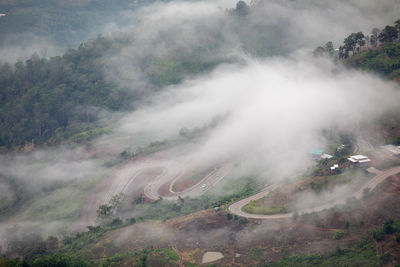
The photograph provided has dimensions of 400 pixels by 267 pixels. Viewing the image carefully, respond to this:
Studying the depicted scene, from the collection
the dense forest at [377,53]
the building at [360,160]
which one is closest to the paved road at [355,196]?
the building at [360,160]

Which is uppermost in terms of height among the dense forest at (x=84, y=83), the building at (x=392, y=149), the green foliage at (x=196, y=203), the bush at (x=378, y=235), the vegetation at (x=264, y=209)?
the dense forest at (x=84, y=83)

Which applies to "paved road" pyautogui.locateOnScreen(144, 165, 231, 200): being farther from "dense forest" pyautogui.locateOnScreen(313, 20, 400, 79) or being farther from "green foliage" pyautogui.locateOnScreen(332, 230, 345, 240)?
"dense forest" pyautogui.locateOnScreen(313, 20, 400, 79)

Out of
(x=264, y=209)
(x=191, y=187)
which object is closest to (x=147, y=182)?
(x=191, y=187)

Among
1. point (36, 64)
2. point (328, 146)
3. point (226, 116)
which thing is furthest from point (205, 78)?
point (36, 64)

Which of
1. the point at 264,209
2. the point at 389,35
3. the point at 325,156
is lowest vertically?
the point at 264,209

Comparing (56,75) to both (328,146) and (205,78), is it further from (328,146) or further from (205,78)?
(328,146)

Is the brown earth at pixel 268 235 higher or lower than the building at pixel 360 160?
lower

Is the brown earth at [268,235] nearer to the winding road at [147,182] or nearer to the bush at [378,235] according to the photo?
the bush at [378,235]

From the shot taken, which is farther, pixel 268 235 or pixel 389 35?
pixel 389 35

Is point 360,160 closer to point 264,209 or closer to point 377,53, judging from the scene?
point 264,209
